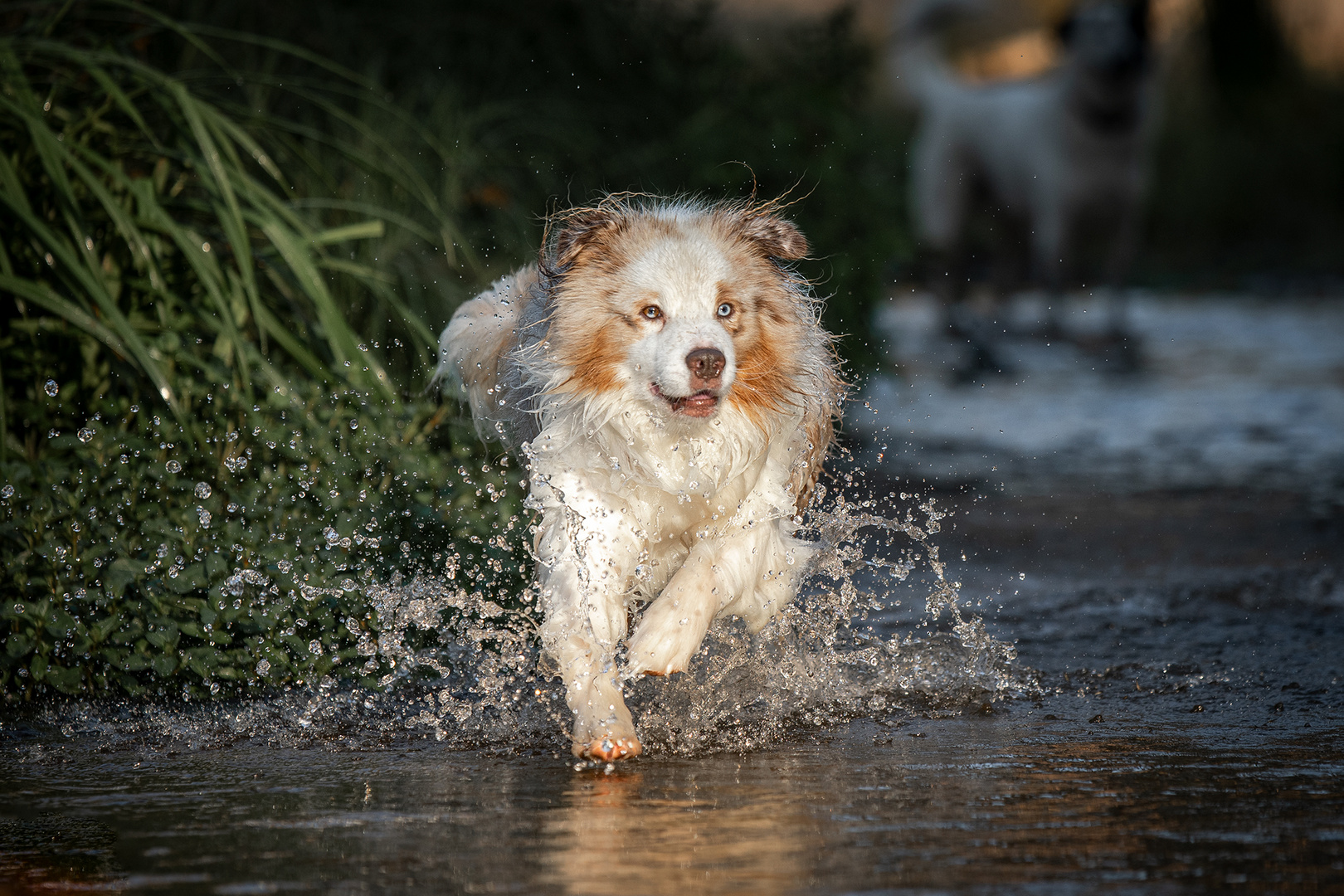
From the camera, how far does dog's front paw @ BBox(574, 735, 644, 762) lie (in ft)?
11.3

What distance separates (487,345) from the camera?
182 inches

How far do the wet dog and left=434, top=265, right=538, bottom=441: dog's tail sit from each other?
0.84 feet

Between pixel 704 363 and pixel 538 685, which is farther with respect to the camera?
pixel 538 685

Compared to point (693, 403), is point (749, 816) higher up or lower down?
lower down

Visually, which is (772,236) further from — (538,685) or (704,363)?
(538,685)

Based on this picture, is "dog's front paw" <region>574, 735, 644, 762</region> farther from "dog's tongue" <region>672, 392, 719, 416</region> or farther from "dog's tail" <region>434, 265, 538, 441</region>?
"dog's tail" <region>434, 265, 538, 441</region>

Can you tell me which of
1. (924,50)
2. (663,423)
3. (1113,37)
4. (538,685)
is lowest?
(538,685)

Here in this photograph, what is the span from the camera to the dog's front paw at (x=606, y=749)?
345cm

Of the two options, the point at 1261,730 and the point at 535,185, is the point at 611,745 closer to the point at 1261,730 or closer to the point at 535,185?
the point at 1261,730

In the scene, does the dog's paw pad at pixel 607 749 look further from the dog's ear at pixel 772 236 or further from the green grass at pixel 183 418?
the dog's ear at pixel 772 236

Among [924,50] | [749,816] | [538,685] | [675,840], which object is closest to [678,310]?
[538,685]

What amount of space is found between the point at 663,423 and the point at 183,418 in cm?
153

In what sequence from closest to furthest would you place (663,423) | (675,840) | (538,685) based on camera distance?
1. (675,840)
2. (663,423)
3. (538,685)

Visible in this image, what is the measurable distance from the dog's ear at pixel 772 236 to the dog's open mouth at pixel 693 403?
0.55 metres
